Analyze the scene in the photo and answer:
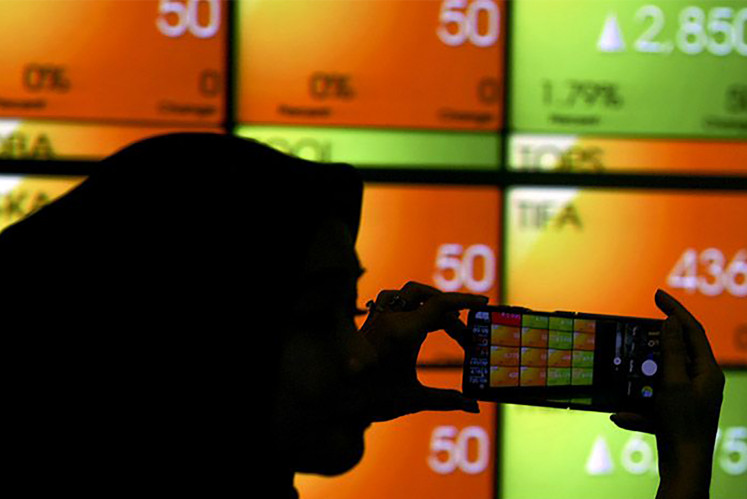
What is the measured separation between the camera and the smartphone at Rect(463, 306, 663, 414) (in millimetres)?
1325

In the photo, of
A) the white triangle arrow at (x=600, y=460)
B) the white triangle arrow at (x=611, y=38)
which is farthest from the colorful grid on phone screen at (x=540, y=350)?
the white triangle arrow at (x=611, y=38)

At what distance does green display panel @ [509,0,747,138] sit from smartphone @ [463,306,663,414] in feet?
2.90

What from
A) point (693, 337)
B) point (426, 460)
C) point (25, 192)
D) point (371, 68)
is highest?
point (371, 68)

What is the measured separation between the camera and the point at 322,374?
104cm

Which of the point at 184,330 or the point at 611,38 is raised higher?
the point at 611,38

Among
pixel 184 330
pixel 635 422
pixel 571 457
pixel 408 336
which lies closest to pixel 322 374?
pixel 184 330

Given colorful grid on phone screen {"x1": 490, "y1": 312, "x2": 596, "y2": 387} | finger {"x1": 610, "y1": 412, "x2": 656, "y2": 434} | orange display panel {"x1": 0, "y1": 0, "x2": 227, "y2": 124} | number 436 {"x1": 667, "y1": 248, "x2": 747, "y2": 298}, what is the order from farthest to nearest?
number 436 {"x1": 667, "y1": 248, "x2": 747, "y2": 298}, orange display panel {"x1": 0, "y1": 0, "x2": 227, "y2": 124}, colorful grid on phone screen {"x1": 490, "y1": 312, "x2": 596, "y2": 387}, finger {"x1": 610, "y1": 412, "x2": 656, "y2": 434}

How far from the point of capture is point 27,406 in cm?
99

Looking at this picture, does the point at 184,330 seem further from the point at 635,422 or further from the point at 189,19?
the point at 189,19

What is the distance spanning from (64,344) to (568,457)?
54.8 inches

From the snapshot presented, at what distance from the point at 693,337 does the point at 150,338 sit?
63cm

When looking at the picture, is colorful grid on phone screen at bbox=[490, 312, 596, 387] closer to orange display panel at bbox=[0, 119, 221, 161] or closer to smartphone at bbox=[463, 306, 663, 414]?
smartphone at bbox=[463, 306, 663, 414]

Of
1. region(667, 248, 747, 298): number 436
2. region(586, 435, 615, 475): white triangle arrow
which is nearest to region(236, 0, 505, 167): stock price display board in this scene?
region(667, 248, 747, 298): number 436

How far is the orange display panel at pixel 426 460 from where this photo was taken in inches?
84.3
